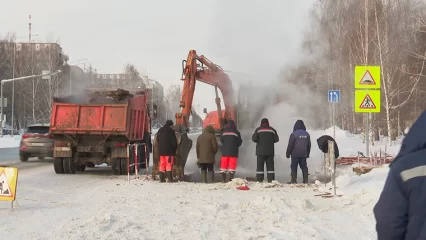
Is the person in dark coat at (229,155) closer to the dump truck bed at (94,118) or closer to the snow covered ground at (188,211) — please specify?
the snow covered ground at (188,211)

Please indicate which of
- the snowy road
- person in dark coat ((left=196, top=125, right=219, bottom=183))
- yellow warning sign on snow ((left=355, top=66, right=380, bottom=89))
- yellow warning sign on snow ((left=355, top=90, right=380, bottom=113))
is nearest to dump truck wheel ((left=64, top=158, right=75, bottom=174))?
the snowy road

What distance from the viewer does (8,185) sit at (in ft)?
27.2

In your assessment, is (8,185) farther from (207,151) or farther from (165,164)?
(207,151)

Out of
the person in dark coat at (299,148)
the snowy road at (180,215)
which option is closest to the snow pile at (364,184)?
the snowy road at (180,215)

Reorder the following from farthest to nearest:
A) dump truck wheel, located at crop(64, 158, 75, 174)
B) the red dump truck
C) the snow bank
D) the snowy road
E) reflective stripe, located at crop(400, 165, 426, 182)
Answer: the snow bank → dump truck wheel, located at crop(64, 158, 75, 174) → the red dump truck → the snowy road → reflective stripe, located at crop(400, 165, 426, 182)

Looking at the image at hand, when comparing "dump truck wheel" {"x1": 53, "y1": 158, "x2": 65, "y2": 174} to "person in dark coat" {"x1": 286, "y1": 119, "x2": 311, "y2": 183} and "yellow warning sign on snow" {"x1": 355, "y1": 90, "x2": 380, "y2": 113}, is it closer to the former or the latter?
"person in dark coat" {"x1": 286, "y1": 119, "x2": 311, "y2": 183}

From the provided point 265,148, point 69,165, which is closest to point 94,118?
point 69,165

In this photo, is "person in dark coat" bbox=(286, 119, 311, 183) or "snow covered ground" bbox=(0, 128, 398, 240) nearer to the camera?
"snow covered ground" bbox=(0, 128, 398, 240)

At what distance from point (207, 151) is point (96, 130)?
360 cm

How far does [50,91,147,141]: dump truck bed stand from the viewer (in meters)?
14.1

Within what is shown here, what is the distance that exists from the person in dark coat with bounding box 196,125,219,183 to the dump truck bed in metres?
2.50

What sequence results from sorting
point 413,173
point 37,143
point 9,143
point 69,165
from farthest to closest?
point 9,143 < point 37,143 < point 69,165 < point 413,173

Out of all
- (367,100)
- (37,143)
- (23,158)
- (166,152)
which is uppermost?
(367,100)

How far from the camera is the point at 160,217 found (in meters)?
7.46
